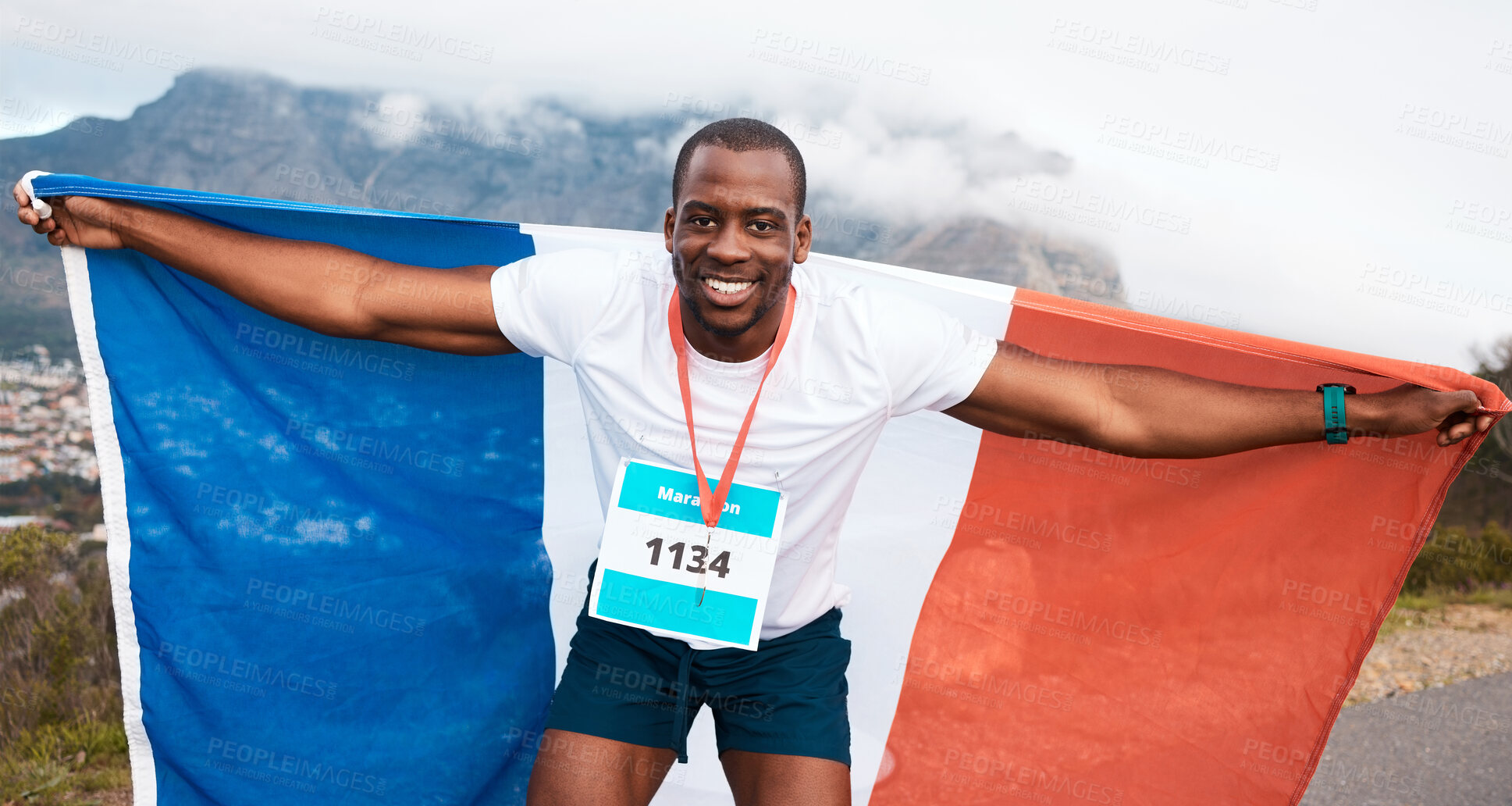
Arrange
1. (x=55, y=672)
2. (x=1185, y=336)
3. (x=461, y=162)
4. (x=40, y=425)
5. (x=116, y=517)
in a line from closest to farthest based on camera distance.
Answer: (x=1185, y=336)
(x=116, y=517)
(x=55, y=672)
(x=40, y=425)
(x=461, y=162)

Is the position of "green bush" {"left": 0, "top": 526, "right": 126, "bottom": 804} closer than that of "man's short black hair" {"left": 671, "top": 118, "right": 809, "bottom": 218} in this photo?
No

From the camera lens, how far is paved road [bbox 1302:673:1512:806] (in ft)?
14.7

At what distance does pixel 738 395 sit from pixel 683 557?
1.46 ft

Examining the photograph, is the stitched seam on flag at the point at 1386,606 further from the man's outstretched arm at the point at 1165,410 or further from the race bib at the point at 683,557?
the race bib at the point at 683,557

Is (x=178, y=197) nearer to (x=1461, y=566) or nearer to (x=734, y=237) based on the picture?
Result: (x=734, y=237)

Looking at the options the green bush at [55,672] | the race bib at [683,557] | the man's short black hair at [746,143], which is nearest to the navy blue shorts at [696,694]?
the race bib at [683,557]

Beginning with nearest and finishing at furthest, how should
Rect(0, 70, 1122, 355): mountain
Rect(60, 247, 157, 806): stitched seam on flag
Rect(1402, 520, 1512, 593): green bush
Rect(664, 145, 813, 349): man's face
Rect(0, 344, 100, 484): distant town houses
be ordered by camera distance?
Rect(664, 145, 813, 349): man's face
Rect(60, 247, 157, 806): stitched seam on flag
Rect(1402, 520, 1512, 593): green bush
Rect(0, 344, 100, 484): distant town houses
Rect(0, 70, 1122, 355): mountain

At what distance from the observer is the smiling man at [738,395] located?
92.3 inches

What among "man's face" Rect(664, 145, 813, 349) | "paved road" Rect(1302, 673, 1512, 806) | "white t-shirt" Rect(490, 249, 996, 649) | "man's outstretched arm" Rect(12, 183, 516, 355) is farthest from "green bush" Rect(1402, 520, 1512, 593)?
"man's outstretched arm" Rect(12, 183, 516, 355)

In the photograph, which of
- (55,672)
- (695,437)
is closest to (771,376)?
(695,437)

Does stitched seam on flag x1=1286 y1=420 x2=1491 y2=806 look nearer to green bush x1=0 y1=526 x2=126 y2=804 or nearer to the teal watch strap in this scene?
the teal watch strap

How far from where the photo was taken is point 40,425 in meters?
19.4

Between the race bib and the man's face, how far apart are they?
44 cm

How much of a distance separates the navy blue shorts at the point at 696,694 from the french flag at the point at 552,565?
27.0 inches
